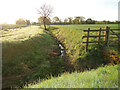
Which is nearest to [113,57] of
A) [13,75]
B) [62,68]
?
[62,68]

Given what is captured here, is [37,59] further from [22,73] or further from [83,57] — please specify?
[83,57]

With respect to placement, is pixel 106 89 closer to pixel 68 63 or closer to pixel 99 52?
pixel 68 63

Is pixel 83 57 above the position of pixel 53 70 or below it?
above

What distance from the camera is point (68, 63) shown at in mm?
9555

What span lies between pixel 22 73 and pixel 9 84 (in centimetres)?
130

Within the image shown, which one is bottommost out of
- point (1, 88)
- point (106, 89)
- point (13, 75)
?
point (1, 88)

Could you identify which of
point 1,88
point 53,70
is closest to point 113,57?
point 53,70

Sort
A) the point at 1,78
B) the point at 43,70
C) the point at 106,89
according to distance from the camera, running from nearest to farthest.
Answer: the point at 106,89
the point at 1,78
the point at 43,70

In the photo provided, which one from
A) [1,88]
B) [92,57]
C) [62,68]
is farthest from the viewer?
[92,57]

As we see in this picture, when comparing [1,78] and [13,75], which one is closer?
[1,78]

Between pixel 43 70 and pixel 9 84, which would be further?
pixel 43 70

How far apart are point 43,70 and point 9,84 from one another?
295 centimetres

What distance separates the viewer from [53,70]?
816 cm

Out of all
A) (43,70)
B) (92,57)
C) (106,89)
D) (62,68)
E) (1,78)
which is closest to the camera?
(106,89)
